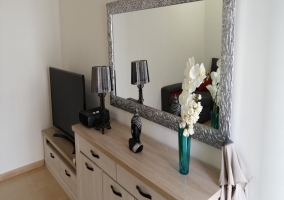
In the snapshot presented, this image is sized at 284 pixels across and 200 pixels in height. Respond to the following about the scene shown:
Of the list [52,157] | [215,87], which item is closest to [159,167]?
[215,87]

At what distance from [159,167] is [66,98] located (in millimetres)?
1573

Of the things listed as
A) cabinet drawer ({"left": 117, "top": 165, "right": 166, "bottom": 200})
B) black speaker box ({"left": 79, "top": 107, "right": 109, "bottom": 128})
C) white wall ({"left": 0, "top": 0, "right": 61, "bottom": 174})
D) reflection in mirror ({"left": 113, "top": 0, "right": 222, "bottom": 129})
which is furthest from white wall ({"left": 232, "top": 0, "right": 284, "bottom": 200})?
white wall ({"left": 0, "top": 0, "right": 61, "bottom": 174})

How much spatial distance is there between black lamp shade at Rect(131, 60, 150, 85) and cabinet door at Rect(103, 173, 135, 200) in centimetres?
74

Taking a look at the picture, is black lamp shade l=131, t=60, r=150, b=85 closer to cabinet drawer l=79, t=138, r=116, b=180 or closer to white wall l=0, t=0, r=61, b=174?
cabinet drawer l=79, t=138, r=116, b=180

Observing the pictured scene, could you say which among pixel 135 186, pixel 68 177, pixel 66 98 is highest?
pixel 66 98

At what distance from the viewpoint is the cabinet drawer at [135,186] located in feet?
4.16

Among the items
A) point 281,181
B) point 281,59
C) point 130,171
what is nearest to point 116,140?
point 130,171

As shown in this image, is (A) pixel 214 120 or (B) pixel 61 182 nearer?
(A) pixel 214 120

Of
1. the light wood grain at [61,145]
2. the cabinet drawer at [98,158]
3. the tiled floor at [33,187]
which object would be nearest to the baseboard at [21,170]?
the tiled floor at [33,187]

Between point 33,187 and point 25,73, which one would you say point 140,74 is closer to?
point 25,73

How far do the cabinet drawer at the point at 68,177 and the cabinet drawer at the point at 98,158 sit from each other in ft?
1.73

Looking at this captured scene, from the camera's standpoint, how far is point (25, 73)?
9.18ft

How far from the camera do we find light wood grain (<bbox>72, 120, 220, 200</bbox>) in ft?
3.79

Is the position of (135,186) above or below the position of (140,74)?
below
